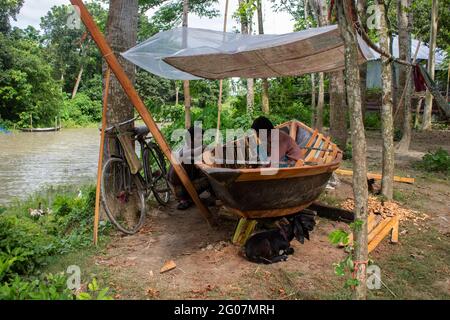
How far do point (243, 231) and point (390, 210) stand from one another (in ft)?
6.72

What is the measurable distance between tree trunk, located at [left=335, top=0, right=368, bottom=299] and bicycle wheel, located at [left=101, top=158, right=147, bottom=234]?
8.44ft

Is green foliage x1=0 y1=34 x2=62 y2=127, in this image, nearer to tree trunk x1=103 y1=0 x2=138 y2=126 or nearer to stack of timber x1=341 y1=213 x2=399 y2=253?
tree trunk x1=103 y1=0 x2=138 y2=126

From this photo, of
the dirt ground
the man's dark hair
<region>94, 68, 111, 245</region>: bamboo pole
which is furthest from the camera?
the man's dark hair

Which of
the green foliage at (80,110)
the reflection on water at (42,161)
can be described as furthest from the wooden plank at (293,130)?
the green foliage at (80,110)

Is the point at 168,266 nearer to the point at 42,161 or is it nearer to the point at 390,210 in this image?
the point at 390,210

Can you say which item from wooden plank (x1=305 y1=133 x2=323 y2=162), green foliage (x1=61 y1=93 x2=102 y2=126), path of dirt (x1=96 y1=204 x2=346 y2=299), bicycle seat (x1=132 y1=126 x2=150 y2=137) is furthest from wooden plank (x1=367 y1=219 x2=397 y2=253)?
green foliage (x1=61 y1=93 x2=102 y2=126)

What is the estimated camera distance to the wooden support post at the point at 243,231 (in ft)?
13.4

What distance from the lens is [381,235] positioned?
410cm

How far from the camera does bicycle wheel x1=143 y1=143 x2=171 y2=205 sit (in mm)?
5094

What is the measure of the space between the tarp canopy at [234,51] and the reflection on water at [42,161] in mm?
6070

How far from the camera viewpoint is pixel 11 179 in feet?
36.6
